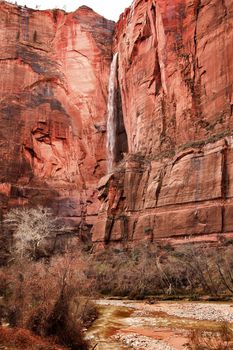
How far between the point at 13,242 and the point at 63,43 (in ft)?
95.8

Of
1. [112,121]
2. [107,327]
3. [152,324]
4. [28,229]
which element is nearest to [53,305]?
[107,327]

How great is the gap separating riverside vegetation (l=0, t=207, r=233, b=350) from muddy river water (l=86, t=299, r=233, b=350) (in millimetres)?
756

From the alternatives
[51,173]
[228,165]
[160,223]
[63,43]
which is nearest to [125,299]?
[160,223]

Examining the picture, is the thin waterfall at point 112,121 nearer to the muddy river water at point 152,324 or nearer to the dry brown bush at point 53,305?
the muddy river water at point 152,324

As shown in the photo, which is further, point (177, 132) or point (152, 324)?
point (177, 132)

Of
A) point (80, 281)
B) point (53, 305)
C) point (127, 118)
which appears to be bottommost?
point (53, 305)

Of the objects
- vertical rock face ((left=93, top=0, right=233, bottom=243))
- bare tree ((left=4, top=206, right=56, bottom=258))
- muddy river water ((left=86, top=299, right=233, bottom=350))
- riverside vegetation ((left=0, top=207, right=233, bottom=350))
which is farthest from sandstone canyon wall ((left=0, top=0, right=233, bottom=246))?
muddy river water ((left=86, top=299, right=233, bottom=350))

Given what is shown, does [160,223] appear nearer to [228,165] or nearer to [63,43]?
[228,165]

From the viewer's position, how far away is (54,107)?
49250 millimetres

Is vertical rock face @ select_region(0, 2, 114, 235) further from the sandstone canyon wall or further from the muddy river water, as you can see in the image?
the muddy river water

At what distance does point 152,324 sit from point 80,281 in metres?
3.72

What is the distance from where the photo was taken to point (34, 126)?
155 feet

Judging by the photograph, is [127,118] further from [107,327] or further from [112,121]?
[107,327]

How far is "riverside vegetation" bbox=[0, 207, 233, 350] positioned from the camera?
9.65 m
